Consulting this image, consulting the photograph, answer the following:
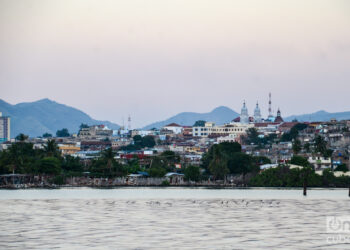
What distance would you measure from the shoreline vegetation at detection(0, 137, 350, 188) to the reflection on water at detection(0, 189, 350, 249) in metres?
63.0

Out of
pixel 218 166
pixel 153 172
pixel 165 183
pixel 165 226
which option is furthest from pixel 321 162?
pixel 165 226

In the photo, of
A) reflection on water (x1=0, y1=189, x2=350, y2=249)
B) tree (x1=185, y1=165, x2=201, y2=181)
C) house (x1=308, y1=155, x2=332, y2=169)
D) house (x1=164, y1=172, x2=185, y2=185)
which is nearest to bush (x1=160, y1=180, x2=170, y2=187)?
house (x1=164, y1=172, x2=185, y2=185)

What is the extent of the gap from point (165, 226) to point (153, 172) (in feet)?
340

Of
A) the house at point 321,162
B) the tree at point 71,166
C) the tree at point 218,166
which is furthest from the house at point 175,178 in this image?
the house at point 321,162

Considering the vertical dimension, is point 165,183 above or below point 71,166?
below

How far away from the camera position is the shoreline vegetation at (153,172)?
139250 mm

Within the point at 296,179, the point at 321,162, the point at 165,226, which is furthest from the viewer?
the point at 321,162

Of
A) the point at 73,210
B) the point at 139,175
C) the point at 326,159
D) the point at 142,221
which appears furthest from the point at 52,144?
the point at 142,221

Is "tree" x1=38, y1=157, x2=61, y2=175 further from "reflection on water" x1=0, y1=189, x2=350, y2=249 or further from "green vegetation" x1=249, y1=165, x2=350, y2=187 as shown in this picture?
"reflection on water" x1=0, y1=189, x2=350, y2=249

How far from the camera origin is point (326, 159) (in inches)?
6550

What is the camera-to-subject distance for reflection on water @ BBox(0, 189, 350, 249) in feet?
145

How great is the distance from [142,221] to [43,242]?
1474 centimetres

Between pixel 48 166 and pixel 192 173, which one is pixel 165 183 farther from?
pixel 48 166

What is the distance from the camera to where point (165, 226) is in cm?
5422
